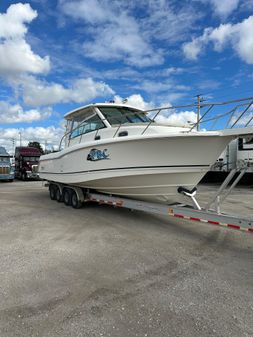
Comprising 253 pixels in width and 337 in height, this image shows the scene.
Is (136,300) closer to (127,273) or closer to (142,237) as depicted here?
(127,273)

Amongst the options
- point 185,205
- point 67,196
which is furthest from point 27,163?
point 185,205

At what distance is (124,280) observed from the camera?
10.9 feet

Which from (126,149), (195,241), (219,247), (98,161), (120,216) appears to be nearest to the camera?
(219,247)

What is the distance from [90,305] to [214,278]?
1.64 metres

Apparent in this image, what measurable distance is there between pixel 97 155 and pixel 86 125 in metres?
1.58

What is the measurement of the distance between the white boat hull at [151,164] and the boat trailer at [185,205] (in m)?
0.26

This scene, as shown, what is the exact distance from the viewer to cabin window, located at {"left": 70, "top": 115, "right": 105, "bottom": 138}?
22.2ft

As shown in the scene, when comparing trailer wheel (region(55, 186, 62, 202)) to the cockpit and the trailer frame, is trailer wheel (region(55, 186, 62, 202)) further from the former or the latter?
the cockpit

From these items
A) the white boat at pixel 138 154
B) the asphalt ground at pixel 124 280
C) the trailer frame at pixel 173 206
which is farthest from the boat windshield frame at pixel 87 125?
the asphalt ground at pixel 124 280

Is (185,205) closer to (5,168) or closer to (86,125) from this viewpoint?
(86,125)

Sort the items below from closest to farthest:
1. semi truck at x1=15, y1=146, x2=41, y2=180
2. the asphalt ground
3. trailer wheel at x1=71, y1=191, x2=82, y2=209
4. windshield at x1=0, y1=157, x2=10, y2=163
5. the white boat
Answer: the asphalt ground
the white boat
trailer wheel at x1=71, y1=191, x2=82, y2=209
windshield at x1=0, y1=157, x2=10, y2=163
semi truck at x1=15, y1=146, x2=41, y2=180

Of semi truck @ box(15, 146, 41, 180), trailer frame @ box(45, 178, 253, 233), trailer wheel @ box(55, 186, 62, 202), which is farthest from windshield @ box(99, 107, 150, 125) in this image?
semi truck @ box(15, 146, 41, 180)

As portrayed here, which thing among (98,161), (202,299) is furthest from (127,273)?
(98,161)

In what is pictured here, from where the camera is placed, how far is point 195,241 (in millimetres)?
4930
